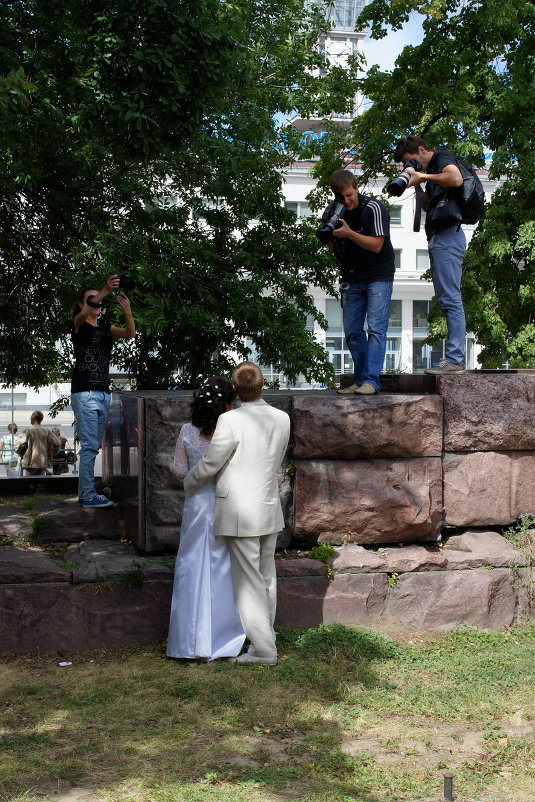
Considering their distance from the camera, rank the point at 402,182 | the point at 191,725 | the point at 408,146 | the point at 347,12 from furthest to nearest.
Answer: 1. the point at 347,12
2. the point at 408,146
3. the point at 402,182
4. the point at 191,725

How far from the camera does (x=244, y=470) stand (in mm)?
5059

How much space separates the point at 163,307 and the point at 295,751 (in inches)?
224

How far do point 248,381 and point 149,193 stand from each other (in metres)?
5.02

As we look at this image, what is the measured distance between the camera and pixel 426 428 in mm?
6305

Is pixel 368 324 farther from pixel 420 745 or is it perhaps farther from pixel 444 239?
pixel 420 745

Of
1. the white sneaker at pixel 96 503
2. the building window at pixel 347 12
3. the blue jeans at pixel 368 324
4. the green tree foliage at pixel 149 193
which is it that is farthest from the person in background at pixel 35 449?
the building window at pixel 347 12

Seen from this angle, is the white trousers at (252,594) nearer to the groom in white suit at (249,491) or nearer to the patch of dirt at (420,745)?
the groom in white suit at (249,491)

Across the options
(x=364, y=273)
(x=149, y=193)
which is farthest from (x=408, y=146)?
(x=149, y=193)

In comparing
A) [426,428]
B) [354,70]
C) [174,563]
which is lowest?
[174,563]

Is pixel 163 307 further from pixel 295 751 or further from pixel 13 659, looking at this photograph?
pixel 295 751

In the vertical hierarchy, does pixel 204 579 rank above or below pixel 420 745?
above

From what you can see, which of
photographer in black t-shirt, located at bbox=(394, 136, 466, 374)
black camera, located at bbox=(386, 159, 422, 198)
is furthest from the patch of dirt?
black camera, located at bbox=(386, 159, 422, 198)

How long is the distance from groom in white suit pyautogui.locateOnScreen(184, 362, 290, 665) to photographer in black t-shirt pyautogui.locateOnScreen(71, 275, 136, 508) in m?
1.56

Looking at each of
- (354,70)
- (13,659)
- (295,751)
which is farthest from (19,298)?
(354,70)
